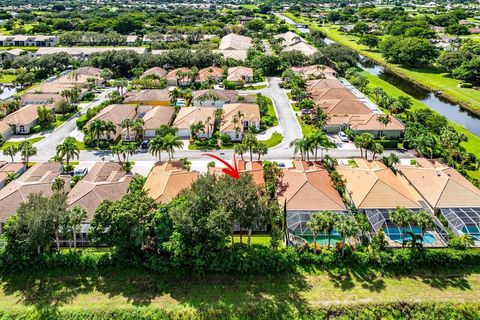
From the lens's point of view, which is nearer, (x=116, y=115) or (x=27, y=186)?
(x=27, y=186)

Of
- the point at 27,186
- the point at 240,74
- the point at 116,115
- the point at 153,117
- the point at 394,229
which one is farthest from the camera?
the point at 240,74

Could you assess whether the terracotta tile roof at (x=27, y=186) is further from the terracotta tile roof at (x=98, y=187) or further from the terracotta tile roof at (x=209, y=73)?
the terracotta tile roof at (x=209, y=73)

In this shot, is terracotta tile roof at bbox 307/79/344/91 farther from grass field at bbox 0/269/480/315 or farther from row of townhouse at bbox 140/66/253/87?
grass field at bbox 0/269/480/315

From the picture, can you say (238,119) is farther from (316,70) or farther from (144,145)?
(316,70)

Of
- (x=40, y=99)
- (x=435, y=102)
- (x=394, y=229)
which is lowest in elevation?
(x=435, y=102)

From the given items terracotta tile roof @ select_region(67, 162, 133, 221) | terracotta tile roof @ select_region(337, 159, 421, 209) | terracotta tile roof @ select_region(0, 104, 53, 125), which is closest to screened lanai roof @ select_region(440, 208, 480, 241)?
terracotta tile roof @ select_region(337, 159, 421, 209)

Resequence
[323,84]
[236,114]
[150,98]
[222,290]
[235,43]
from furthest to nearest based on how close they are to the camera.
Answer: [235,43] < [323,84] < [150,98] < [236,114] < [222,290]

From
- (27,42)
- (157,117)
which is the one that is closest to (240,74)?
(157,117)
